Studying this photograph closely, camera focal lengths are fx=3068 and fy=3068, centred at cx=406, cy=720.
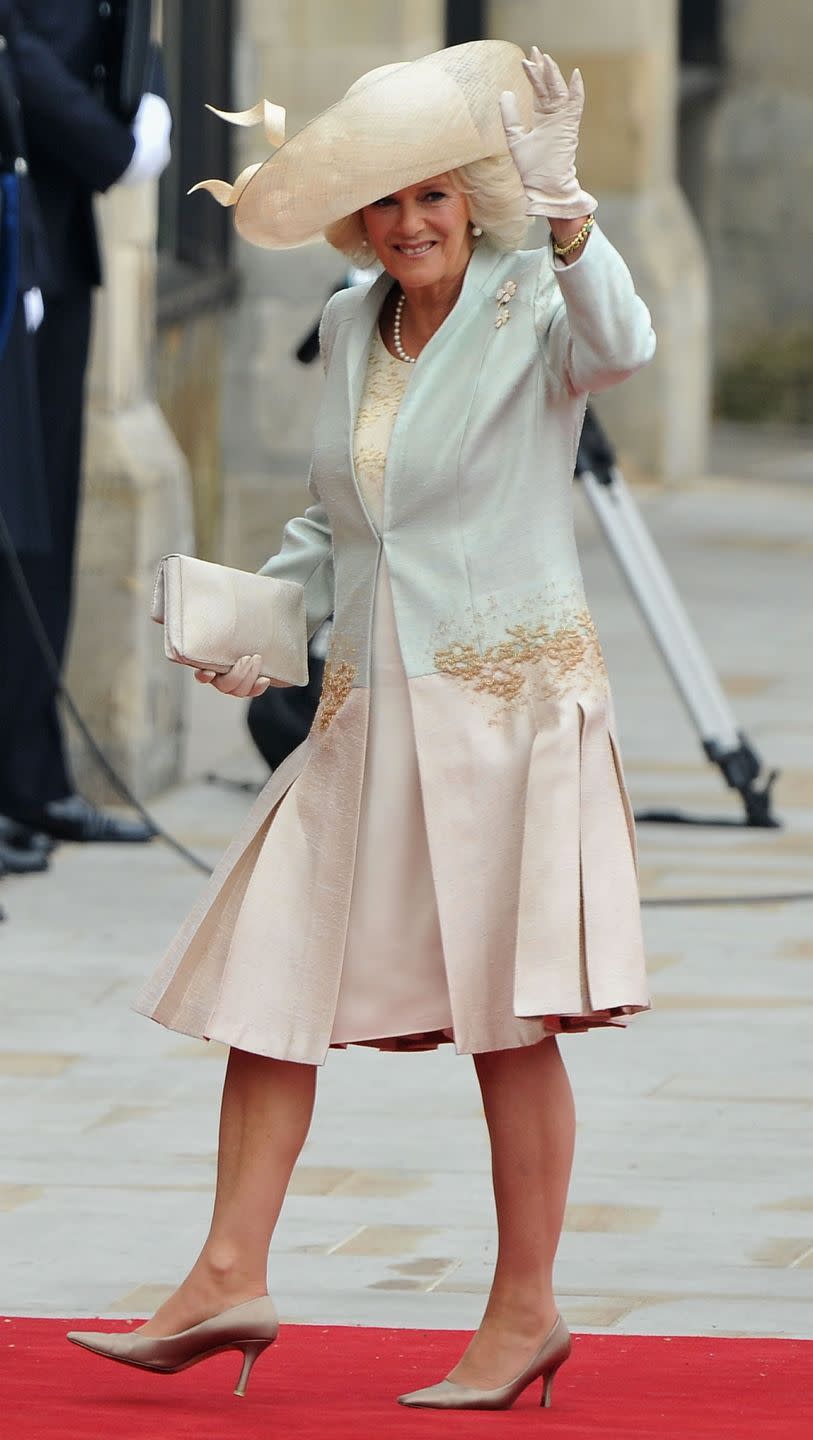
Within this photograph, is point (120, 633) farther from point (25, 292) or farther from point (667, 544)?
point (667, 544)

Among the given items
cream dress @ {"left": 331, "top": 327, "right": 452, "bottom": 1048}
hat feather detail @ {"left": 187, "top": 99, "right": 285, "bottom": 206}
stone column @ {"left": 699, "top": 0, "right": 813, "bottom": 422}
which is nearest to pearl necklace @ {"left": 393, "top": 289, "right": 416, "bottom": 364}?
cream dress @ {"left": 331, "top": 327, "right": 452, "bottom": 1048}

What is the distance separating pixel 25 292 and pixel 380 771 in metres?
3.39

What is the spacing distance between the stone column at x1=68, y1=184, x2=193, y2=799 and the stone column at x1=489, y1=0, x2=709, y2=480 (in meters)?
8.80

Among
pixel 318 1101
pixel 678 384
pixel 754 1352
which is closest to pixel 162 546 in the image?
pixel 318 1101

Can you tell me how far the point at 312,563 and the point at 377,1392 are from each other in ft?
3.36

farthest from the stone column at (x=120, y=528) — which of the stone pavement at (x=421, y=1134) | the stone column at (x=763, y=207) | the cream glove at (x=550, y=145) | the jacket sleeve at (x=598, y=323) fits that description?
the stone column at (x=763, y=207)

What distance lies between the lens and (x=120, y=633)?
26.0ft

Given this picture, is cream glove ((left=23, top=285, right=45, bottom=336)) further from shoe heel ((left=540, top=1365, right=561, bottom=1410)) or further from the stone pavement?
shoe heel ((left=540, top=1365, right=561, bottom=1410))

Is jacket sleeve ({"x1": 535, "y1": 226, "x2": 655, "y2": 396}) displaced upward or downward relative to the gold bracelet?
downward

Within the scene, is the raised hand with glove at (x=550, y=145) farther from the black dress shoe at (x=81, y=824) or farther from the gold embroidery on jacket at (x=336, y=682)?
the black dress shoe at (x=81, y=824)

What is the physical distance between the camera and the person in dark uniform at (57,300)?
7.04m

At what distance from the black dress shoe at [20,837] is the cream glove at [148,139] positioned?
1.55 metres

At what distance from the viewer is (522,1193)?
363cm

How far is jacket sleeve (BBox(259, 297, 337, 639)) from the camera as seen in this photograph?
12.7 ft
